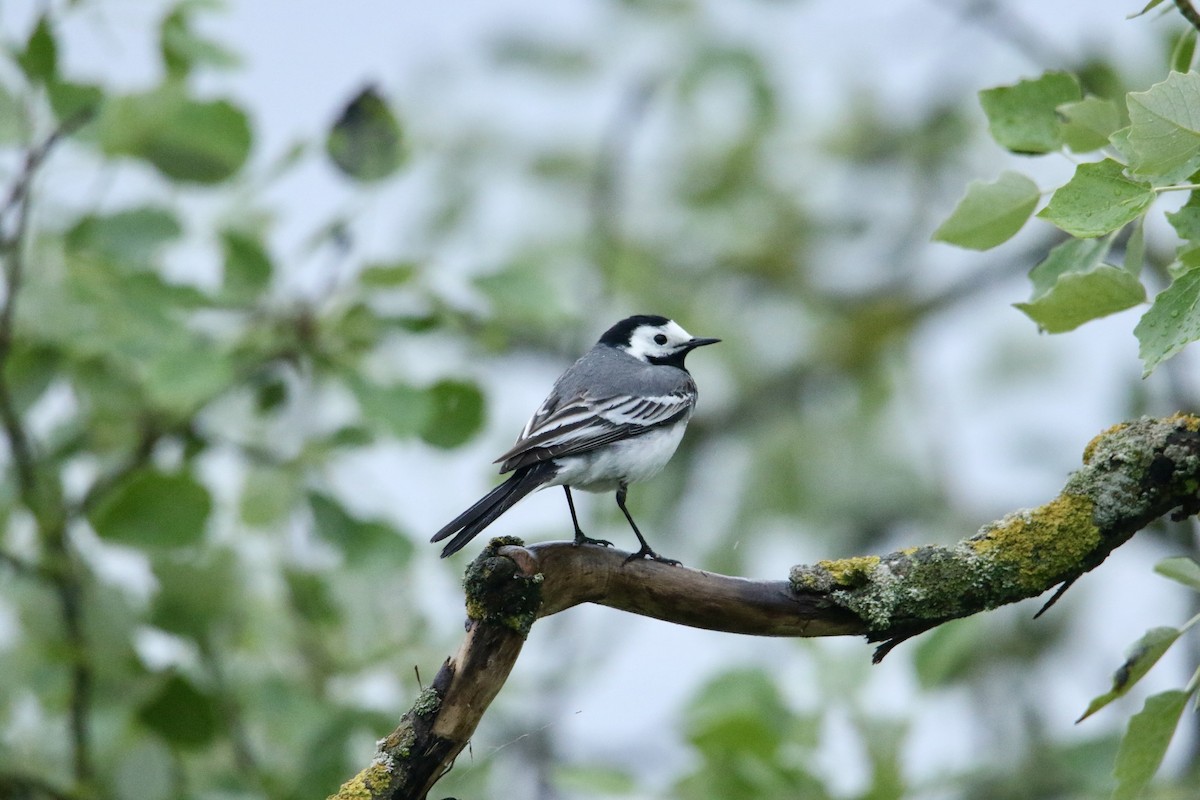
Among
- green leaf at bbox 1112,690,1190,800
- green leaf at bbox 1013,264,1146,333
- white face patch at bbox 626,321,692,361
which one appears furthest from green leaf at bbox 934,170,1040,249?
white face patch at bbox 626,321,692,361

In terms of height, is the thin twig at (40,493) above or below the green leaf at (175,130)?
below

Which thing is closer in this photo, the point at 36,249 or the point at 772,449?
the point at 36,249

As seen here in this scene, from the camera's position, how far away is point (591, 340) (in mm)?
6770

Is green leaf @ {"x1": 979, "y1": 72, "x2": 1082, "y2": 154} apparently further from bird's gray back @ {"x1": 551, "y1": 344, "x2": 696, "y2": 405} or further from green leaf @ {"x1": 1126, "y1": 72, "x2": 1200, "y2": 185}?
bird's gray back @ {"x1": 551, "y1": 344, "x2": 696, "y2": 405}

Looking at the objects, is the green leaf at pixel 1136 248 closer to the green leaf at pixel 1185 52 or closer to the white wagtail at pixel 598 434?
the green leaf at pixel 1185 52

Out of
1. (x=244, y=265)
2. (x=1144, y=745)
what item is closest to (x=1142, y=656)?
(x=1144, y=745)

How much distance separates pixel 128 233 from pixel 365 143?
2.75ft

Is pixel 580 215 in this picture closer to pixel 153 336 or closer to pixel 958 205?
pixel 153 336

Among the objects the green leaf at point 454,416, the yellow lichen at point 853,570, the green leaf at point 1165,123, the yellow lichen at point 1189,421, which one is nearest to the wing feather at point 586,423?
the green leaf at point 454,416

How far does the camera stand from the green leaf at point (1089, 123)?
6.93 feet

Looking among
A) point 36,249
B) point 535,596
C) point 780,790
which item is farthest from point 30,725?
point 535,596

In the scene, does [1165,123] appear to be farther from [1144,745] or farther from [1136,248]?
[1144,745]

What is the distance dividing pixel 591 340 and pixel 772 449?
135 centimetres

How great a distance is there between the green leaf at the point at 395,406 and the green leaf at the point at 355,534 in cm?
38
